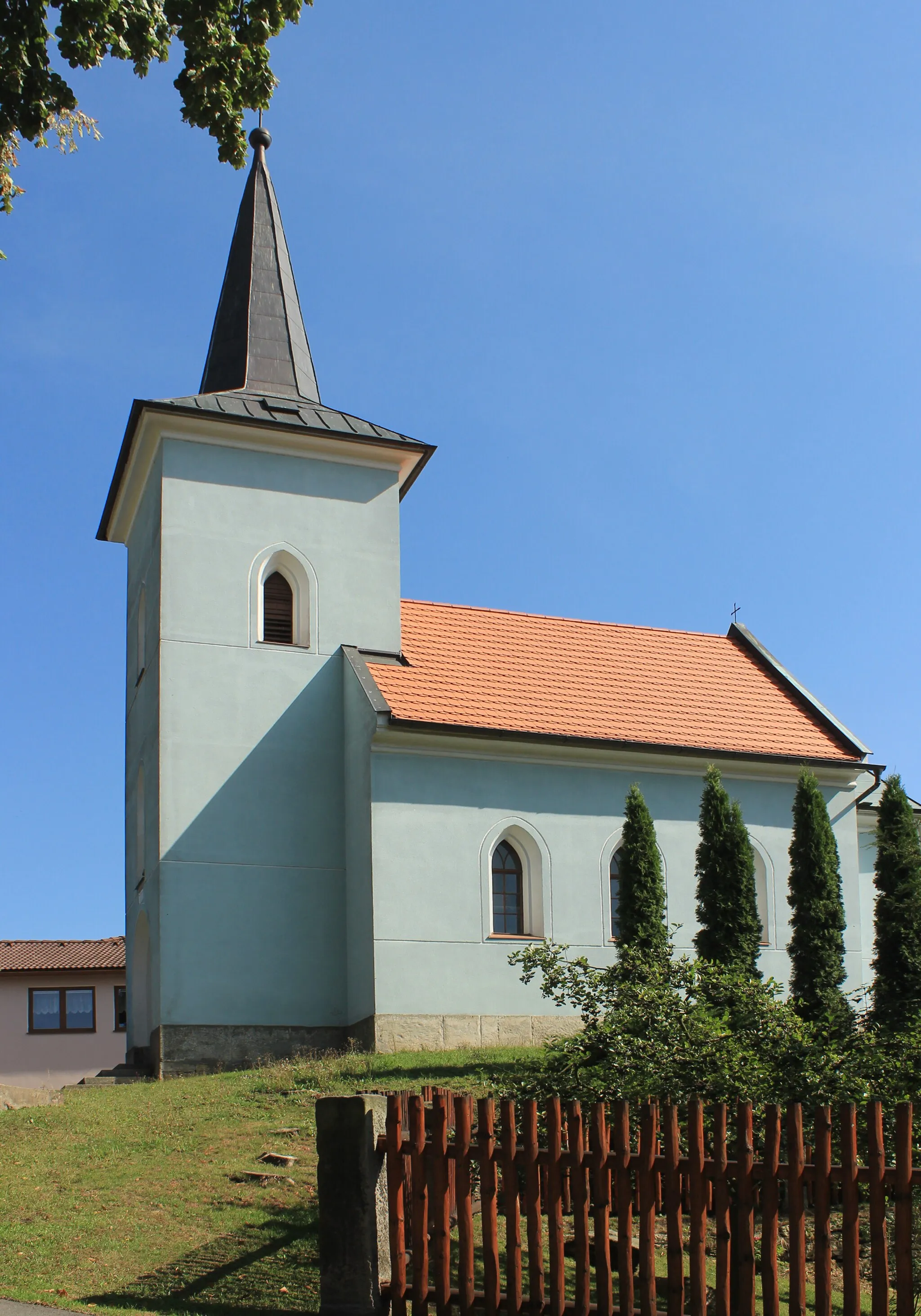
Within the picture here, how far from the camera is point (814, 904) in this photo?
1869 centimetres

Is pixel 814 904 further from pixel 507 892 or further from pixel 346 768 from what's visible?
pixel 346 768

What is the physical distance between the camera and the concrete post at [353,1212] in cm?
789

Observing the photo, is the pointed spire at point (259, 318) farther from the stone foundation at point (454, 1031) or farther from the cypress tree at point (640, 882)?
the stone foundation at point (454, 1031)

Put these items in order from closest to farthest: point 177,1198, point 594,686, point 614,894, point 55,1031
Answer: point 177,1198
point 614,894
point 594,686
point 55,1031

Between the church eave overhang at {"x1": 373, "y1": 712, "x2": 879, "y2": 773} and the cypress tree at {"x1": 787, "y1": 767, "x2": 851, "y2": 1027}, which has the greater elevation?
the church eave overhang at {"x1": 373, "y1": 712, "x2": 879, "y2": 773}

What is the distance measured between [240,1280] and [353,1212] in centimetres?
140

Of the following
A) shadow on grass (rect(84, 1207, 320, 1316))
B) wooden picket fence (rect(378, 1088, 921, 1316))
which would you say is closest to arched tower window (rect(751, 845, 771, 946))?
shadow on grass (rect(84, 1207, 320, 1316))

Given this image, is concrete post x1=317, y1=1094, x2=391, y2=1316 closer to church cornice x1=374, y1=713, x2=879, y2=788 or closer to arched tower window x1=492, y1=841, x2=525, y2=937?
church cornice x1=374, y1=713, x2=879, y2=788

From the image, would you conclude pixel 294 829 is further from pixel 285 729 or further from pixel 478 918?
pixel 478 918

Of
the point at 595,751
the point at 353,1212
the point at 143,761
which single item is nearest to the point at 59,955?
the point at 143,761

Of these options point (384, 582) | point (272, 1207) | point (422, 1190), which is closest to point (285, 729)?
point (384, 582)

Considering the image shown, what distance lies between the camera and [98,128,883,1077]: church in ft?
68.0

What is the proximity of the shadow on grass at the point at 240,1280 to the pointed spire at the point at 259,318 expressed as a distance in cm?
1748

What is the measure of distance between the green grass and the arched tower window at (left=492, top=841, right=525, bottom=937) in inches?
161
